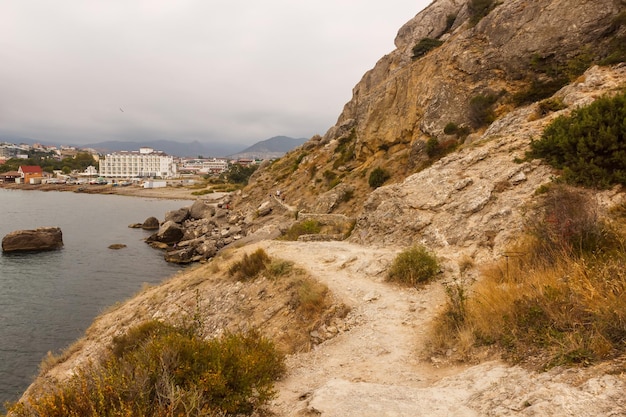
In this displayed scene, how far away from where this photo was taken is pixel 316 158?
53406 millimetres

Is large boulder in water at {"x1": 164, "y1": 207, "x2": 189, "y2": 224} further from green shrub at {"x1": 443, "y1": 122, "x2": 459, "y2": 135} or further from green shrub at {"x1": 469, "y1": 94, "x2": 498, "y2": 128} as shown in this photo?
green shrub at {"x1": 469, "y1": 94, "x2": 498, "y2": 128}

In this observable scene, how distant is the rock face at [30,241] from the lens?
38.0 metres

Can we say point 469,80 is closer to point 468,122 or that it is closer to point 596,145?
point 468,122

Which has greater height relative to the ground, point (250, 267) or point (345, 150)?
point (345, 150)

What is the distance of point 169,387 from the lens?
480 cm

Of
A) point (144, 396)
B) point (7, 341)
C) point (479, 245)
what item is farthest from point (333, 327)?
point (7, 341)

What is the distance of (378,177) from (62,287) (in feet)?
88.1

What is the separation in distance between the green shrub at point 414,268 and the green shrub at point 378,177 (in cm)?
2110

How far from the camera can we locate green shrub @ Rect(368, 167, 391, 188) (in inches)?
1291

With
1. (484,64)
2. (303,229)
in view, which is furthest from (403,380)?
(484,64)

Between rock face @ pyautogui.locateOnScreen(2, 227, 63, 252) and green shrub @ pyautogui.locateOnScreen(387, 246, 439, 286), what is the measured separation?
137ft

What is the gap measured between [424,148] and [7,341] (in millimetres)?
30267

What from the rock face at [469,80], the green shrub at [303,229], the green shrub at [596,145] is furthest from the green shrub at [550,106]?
the green shrub at [303,229]

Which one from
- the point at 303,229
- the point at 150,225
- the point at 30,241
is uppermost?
the point at 303,229
